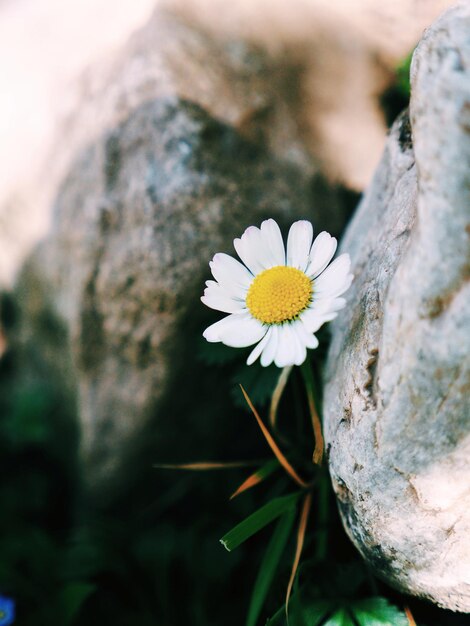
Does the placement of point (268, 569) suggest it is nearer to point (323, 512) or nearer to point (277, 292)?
point (323, 512)

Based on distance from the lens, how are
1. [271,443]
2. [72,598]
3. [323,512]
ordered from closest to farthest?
[271,443] < [323,512] < [72,598]

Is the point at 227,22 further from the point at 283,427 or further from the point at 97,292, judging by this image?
the point at 283,427

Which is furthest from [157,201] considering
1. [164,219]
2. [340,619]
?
[340,619]

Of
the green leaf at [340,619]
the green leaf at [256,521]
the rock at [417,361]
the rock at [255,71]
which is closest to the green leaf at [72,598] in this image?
the green leaf at [256,521]

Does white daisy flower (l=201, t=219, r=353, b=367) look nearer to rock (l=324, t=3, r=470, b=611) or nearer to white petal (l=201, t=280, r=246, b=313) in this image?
white petal (l=201, t=280, r=246, b=313)

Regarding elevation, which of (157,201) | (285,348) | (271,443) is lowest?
(271,443)

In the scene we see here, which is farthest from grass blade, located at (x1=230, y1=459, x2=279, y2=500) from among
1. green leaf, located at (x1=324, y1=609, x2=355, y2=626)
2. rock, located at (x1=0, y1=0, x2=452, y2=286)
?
rock, located at (x1=0, y1=0, x2=452, y2=286)

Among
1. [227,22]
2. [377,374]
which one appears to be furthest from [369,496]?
[227,22]
